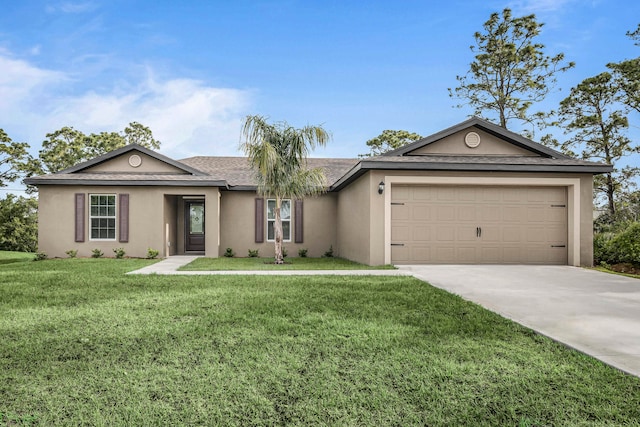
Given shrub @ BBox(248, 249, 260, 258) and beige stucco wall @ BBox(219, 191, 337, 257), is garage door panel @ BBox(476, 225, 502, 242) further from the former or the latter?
shrub @ BBox(248, 249, 260, 258)

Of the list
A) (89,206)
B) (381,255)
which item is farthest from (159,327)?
(89,206)

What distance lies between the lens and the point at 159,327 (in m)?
4.21

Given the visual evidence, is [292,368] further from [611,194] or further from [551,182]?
[611,194]

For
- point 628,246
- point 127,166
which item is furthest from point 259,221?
point 628,246

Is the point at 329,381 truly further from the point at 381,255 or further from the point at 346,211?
the point at 346,211

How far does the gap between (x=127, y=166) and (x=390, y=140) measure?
690 inches

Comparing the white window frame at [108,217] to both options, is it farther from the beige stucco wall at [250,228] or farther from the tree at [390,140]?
the tree at [390,140]

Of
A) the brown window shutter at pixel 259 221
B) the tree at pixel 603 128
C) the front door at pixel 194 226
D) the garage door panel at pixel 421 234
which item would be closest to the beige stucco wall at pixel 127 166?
the front door at pixel 194 226

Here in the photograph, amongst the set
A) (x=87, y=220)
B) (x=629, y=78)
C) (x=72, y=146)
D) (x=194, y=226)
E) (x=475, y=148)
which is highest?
(x=629, y=78)

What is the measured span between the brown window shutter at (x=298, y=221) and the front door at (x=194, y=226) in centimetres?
396

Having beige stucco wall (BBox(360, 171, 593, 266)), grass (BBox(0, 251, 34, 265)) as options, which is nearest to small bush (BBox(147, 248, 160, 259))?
grass (BBox(0, 251, 34, 265))

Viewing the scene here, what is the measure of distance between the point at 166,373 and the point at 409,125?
82.3ft

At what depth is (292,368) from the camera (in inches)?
121

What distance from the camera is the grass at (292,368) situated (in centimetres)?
243
